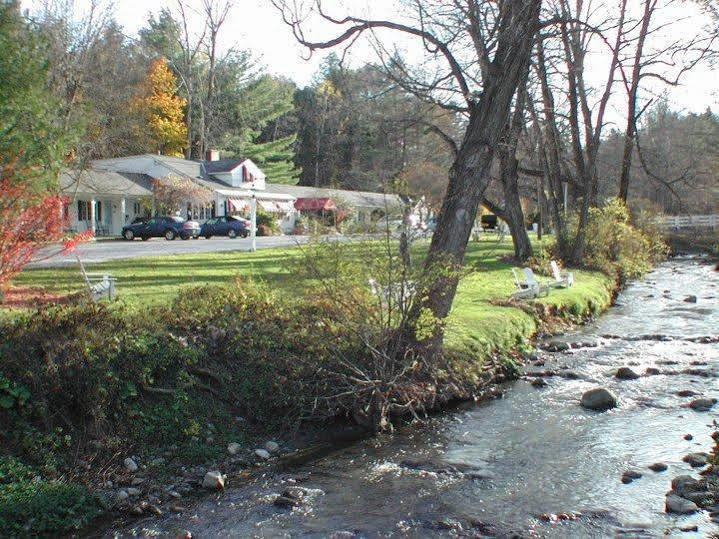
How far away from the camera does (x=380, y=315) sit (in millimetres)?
9609

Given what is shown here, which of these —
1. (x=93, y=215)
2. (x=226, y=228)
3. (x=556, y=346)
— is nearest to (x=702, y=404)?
(x=556, y=346)

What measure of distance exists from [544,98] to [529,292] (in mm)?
10143

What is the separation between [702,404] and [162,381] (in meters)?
7.38

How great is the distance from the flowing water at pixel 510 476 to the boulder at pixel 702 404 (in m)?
0.12

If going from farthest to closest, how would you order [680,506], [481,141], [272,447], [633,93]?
[633,93] → [481,141] → [272,447] → [680,506]

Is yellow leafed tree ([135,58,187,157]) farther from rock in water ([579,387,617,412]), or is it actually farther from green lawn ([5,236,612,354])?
rock in water ([579,387,617,412])

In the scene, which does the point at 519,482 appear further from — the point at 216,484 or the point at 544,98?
the point at 544,98

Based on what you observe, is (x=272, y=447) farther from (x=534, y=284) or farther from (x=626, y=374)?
(x=534, y=284)

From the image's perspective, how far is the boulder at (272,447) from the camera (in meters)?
8.59

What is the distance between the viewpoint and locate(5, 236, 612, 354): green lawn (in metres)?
12.1

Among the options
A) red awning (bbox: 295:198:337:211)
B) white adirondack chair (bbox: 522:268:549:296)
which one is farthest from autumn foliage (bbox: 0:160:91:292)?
red awning (bbox: 295:198:337:211)

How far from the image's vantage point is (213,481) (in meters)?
7.48

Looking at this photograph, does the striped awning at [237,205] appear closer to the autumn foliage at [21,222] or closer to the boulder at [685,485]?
the autumn foliage at [21,222]

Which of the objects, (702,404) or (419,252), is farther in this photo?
(702,404)
